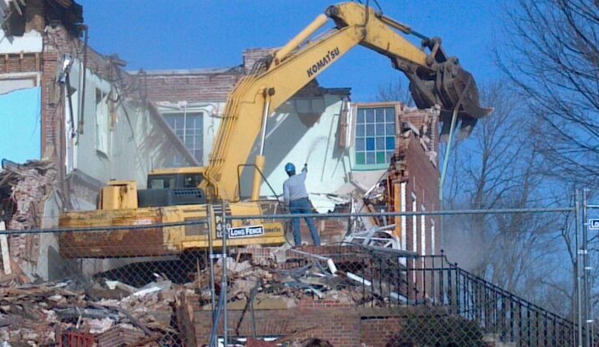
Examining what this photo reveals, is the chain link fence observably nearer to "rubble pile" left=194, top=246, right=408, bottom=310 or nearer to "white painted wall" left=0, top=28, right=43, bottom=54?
"rubble pile" left=194, top=246, right=408, bottom=310

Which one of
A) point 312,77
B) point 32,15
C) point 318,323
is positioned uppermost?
point 32,15

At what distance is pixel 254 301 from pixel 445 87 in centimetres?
1506

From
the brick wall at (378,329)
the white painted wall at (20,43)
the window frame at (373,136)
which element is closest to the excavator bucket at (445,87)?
the window frame at (373,136)

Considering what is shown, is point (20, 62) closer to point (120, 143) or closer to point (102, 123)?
point (102, 123)

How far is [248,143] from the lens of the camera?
21.9 meters

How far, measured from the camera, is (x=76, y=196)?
2284cm

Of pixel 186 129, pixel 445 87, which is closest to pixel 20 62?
pixel 186 129

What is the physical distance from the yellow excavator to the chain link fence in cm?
15

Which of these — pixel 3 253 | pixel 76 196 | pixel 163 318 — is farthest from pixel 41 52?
pixel 163 318

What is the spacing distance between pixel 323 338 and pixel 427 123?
46.1 ft

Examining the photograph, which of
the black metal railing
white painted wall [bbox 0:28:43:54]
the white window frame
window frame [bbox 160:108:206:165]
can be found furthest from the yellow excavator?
window frame [bbox 160:108:206:165]

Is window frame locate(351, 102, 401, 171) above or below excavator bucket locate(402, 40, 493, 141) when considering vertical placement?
below

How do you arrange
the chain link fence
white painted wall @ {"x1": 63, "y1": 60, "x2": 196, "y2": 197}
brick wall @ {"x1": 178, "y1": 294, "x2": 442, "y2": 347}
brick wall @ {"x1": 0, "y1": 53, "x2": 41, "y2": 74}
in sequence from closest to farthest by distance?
1. the chain link fence
2. brick wall @ {"x1": 178, "y1": 294, "x2": 442, "y2": 347}
3. brick wall @ {"x1": 0, "y1": 53, "x2": 41, "y2": 74}
4. white painted wall @ {"x1": 63, "y1": 60, "x2": 196, "y2": 197}

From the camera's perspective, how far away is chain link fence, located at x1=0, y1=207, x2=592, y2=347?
43.9ft
